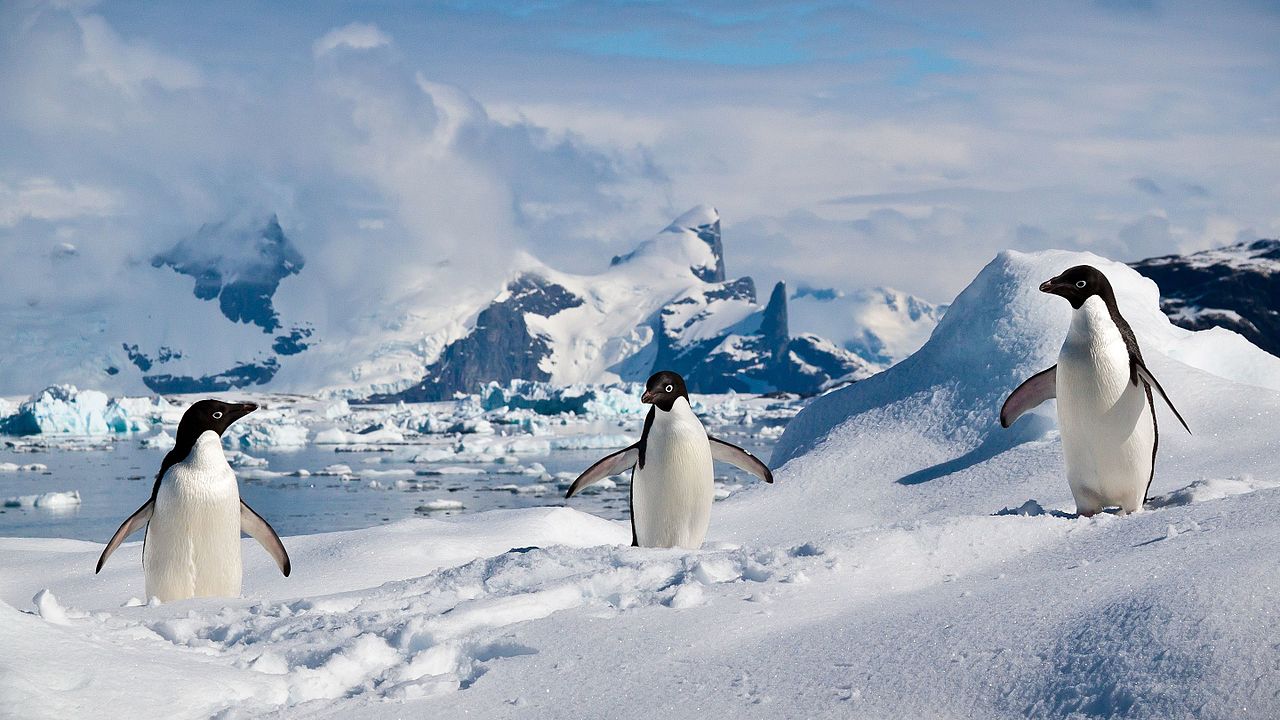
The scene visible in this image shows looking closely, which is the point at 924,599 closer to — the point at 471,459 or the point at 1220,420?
the point at 1220,420

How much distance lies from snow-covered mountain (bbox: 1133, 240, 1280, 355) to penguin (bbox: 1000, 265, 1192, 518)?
189 feet

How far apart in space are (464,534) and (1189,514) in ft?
18.9

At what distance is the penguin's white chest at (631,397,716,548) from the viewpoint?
6453 millimetres

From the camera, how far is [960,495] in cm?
871

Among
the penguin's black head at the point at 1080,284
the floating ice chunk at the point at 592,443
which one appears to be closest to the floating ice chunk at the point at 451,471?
the floating ice chunk at the point at 592,443

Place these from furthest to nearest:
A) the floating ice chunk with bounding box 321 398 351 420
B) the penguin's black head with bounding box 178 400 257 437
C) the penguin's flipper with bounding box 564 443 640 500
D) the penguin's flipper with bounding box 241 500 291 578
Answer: the floating ice chunk with bounding box 321 398 351 420 < the penguin's flipper with bounding box 564 443 640 500 < the penguin's flipper with bounding box 241 500 291 578 < the penguin's black head with bounding box 178 400 257 437

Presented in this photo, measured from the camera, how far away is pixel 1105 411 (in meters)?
5.77

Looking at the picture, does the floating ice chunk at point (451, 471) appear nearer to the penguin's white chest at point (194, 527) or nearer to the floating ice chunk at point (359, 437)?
the floating ice chunk at point (359, 437)

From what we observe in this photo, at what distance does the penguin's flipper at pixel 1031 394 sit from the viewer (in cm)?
651

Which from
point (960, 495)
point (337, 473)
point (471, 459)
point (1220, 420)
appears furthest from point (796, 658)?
point (471, 459)

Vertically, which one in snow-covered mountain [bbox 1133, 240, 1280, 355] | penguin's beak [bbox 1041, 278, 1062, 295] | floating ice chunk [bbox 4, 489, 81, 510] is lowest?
floating ice chunk [bbox 4, 489, 81, 510]

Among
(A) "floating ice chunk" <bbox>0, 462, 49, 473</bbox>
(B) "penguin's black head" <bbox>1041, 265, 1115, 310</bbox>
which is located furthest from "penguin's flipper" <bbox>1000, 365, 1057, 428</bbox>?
(A) "floating ice chunk" <bbox>0, 462, 49, 473</bbox>

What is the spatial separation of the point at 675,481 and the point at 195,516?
8.72 feet

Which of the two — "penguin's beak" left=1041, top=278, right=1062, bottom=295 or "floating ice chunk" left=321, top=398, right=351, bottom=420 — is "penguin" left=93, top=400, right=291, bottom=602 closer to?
"penguin's beak" left=1041, top=278, right=1062, bottom=295
